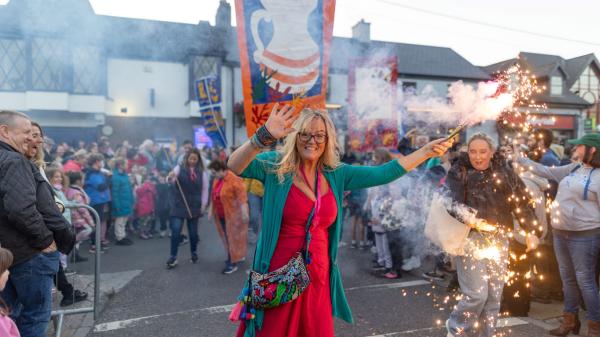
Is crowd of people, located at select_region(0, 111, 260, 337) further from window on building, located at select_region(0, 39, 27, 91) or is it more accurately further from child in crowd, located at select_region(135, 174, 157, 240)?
window on building, located at select_region(0, 39, 27, 91)

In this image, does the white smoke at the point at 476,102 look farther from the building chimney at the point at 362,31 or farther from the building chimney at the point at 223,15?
the building chimney at the point at 223,15

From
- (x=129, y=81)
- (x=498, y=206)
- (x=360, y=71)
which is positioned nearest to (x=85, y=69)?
(x=129, y=81)

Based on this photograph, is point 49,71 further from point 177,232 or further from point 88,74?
point 177,232

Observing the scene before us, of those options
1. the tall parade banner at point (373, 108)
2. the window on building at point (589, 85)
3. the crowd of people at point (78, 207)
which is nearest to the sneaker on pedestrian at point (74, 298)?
the crowd of people at point (78, 207)

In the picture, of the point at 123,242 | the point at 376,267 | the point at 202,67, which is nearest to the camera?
the point at 376,267

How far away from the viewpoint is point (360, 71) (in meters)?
6.73

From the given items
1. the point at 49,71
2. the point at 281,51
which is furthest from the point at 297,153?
the point at 49,71

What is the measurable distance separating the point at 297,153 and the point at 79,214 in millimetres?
4858

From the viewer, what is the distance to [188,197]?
22.1 feet

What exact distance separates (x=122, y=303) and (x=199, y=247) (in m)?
3.14

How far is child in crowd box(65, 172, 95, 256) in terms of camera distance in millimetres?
5968

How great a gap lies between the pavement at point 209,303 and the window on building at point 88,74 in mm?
15423

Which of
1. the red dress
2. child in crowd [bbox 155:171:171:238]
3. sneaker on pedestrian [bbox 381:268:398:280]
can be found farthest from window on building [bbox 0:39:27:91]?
the red dress

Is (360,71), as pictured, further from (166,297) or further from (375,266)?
(166,297)
